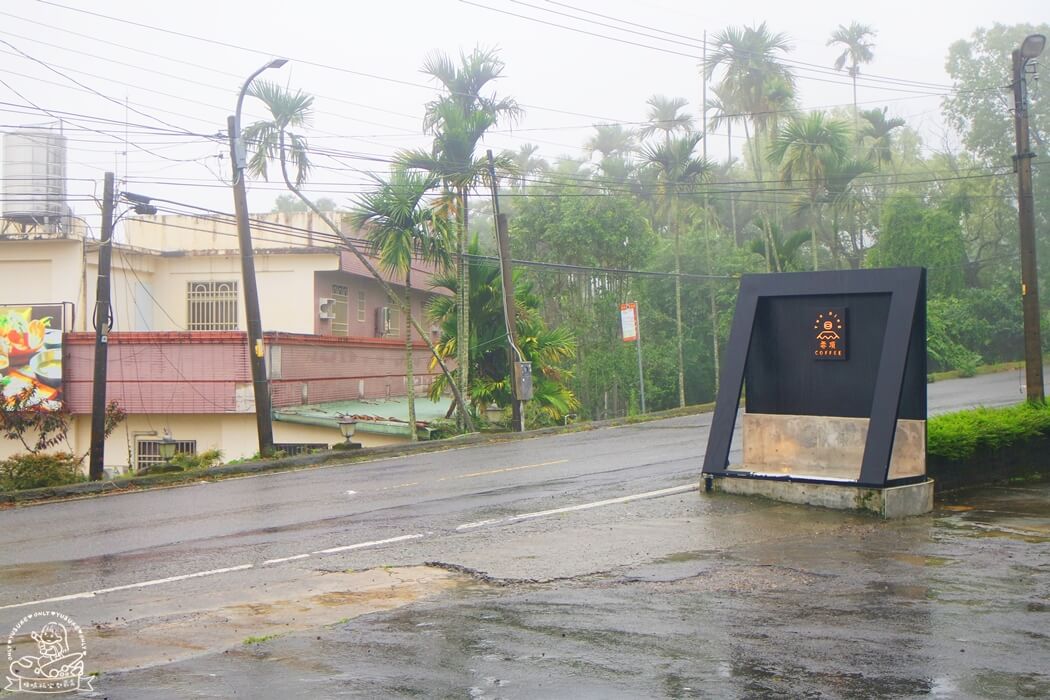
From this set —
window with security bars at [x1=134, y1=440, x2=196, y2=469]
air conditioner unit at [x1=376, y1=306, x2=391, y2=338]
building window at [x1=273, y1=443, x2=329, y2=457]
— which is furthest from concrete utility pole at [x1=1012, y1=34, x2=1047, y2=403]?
air conditioner unit at [x1=376, y1=306, x2=391, y2=338]

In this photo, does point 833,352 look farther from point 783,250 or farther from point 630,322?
point 783,250

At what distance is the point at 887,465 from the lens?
37.6 feet

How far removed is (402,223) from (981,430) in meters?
15.6

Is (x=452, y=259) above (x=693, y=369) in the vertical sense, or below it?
above

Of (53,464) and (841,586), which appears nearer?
(841,586)

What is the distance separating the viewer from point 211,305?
36.7 metres

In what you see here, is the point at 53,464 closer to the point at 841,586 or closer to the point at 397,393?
the point at 841,586

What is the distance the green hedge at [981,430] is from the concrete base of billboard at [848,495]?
4.01 feet

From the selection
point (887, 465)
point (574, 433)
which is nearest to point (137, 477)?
point (574, 433)

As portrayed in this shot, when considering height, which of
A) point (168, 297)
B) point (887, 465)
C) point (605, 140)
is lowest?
point (887, 465)

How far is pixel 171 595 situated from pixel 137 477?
11611mm

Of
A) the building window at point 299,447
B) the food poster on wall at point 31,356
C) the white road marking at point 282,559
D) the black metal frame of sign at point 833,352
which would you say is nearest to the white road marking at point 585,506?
the black metal frame of sign at point 833,352

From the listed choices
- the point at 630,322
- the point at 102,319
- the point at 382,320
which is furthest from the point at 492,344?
the point at 382,320

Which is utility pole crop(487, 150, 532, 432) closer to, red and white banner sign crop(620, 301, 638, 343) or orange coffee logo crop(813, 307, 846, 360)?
red and white banner sign crop(620, 301, 638, 343)
